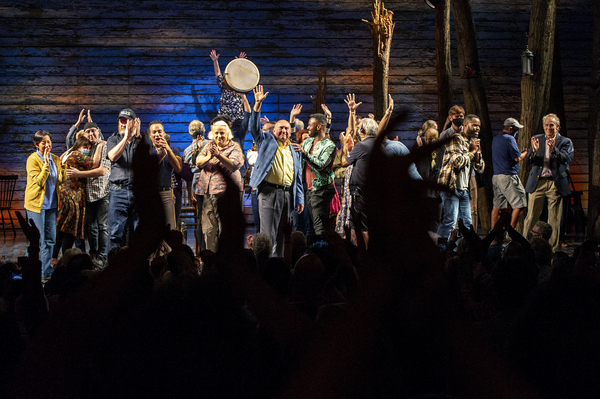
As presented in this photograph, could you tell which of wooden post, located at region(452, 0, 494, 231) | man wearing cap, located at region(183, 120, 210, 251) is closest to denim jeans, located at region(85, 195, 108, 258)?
man wearing cap, located at region(183, 120, 210, 251)

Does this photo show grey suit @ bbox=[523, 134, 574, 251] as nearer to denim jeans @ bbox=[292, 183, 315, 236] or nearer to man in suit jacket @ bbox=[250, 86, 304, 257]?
denim jeans @ bbox=[292, 183, 315, 236]

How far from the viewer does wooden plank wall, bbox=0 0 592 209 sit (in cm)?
977

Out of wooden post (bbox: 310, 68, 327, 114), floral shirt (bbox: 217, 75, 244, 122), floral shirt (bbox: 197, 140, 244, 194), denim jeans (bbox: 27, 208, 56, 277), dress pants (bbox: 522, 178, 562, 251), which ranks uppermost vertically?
wooden post (bbox: 310, 68, 327, 114)

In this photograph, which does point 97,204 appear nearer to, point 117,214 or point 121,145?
point 117,214

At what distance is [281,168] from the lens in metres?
5.51

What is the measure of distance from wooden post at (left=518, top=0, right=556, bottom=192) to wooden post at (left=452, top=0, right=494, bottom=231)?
700mm

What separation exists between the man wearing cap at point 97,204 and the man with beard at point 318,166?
208cm

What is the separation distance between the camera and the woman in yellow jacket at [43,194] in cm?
505

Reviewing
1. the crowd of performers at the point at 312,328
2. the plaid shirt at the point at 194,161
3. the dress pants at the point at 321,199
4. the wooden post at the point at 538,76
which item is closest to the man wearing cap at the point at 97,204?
the plaid shirt at the point at 194,161

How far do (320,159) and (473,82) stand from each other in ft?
12.2

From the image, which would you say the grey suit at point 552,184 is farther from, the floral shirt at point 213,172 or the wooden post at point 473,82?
the floral shirt at point 213,172

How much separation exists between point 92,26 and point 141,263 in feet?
33.5

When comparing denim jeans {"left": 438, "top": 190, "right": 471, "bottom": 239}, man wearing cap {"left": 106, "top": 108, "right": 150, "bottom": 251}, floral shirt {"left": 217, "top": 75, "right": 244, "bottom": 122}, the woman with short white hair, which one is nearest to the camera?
man wearing cap {"left": 106, "top": 108, "right": 150, "bottom": 251}

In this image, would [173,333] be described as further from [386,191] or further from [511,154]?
[511,154]
